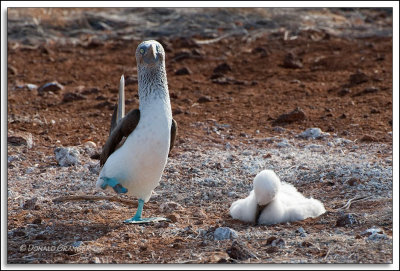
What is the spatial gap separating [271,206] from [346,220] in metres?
0.64

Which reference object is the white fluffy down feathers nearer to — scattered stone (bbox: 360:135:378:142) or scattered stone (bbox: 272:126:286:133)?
scattered stone (bbox: 360:135:378:142)

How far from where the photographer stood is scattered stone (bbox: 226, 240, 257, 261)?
4.96 metres

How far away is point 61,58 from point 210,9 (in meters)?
3.50

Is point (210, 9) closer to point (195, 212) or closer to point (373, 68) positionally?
point (373, 68)

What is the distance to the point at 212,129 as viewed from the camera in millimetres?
8938

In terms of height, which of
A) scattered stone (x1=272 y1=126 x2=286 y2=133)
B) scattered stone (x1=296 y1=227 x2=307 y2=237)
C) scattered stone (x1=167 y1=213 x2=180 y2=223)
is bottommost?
scattered stone (x1=167 y1=213 x2=180 y2=223)

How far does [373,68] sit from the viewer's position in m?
12.3

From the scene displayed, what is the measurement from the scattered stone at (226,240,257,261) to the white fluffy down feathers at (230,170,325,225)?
944 mm

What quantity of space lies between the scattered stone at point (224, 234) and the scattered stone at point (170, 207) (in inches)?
36.0

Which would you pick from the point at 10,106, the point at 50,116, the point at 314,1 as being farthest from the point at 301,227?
the point at 10,106

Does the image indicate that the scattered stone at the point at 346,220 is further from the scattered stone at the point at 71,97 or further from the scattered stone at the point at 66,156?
the scattered stone at the point at 71,97

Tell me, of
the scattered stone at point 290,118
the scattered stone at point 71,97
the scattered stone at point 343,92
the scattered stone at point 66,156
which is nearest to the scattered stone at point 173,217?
the scattered stone at point 66,156

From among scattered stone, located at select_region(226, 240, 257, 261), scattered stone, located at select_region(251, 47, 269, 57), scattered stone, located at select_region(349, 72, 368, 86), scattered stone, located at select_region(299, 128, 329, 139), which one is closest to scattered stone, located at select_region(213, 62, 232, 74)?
scattered stone, located at select_region(251, 47, 269, 57)

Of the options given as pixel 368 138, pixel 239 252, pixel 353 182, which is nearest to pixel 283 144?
pixel 368 138
